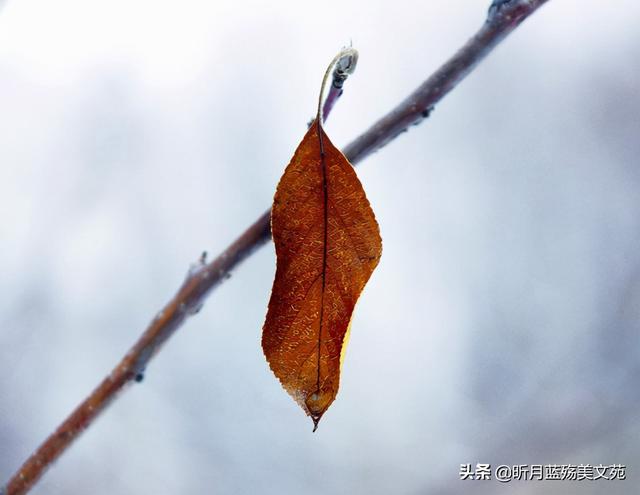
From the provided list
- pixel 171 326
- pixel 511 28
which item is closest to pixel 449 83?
pixel 511 28

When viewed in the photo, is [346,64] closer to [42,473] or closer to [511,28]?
[511,28]
